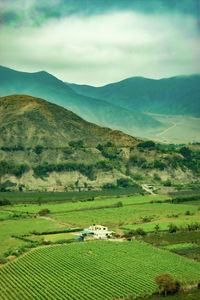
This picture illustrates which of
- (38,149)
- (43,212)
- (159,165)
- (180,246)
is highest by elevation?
(38,149)

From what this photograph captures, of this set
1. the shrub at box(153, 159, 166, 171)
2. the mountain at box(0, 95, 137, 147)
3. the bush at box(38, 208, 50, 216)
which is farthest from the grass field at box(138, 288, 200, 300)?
the mountain at box(0, 95, 137, 147)

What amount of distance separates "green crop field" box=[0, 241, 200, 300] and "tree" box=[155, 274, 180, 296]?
945 mm

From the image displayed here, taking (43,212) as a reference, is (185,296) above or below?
below

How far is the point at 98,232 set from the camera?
66688 mm

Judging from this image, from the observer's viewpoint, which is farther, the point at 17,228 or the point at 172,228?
the point at 17,228

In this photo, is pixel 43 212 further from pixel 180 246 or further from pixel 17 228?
pixel 180 246

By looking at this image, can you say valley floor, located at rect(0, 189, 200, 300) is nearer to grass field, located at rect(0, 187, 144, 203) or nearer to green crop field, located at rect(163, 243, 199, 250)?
Result: green crop field, located at rect(163, 243, 199, 250)

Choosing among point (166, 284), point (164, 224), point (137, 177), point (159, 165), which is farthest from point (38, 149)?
point (166, 284)

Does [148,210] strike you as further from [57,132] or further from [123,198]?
[57,132]

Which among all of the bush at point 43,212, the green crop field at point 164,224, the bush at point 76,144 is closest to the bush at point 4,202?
the bush at point 43,212

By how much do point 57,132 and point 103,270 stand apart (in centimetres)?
14080

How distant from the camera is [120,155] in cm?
17050

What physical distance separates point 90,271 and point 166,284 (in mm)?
8617

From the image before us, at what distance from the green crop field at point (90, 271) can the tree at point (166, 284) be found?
945 mm
